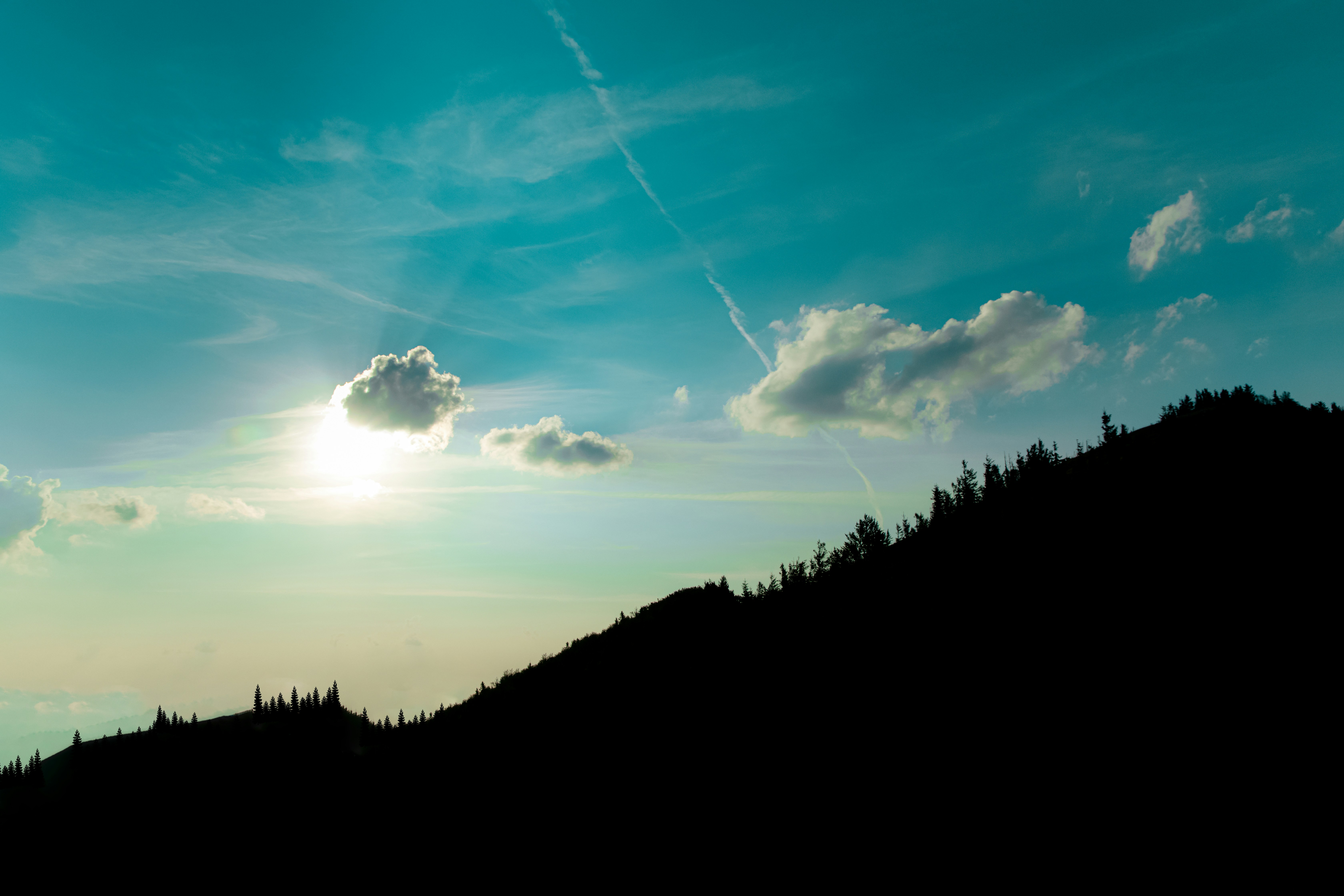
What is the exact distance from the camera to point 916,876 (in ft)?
269

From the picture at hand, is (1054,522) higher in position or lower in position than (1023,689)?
higher

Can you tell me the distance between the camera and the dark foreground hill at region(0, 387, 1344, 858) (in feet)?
271

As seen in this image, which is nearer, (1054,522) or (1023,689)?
(1023,689)

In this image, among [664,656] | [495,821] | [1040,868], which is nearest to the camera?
[1040,868]

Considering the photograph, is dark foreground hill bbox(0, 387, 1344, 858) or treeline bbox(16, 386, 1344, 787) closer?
dark foreground hill bbox(0, 387, 1344, 858)

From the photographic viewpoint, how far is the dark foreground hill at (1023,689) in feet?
271

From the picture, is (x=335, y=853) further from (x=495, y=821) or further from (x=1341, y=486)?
(x=1341, y=486)

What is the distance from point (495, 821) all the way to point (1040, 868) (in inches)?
4791

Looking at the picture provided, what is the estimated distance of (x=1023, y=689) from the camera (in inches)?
4031

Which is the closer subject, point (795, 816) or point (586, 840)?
point (795, 816)

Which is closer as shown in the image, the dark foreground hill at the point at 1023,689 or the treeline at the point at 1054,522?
the dark foreground hill at the point at 1023,689

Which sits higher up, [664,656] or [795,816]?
[664,656]

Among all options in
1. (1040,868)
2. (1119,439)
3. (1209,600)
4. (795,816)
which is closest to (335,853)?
(795,816)

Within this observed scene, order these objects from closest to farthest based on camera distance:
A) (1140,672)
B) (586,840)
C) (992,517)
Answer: (1140,672), (586,840), (992,517)
